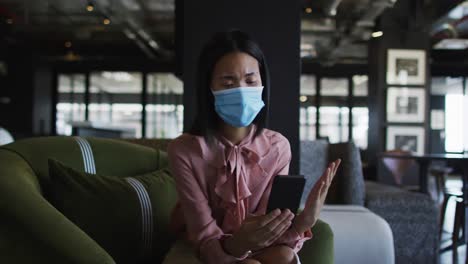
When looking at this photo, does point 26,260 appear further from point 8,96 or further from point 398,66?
point 8,96

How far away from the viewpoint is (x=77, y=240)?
4.28 feet

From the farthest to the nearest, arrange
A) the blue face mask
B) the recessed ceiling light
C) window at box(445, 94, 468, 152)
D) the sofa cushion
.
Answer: window at box(445, 94, 468, 152) → the recessed ceiling light → the sofa cushion → the blue face mask

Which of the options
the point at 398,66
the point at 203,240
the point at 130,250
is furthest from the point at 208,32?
the point at 398,66

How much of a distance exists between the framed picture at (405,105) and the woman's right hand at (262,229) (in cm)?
757

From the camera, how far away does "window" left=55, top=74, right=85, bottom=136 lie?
585 inches

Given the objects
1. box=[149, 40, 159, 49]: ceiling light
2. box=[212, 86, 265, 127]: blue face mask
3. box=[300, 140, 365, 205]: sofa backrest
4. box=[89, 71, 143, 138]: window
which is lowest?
box=[300, 140, 365, 205]: sofa backrest

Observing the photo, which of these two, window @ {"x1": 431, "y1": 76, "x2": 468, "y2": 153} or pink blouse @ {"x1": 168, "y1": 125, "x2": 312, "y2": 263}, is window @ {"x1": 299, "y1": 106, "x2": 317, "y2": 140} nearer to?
window @ {"x1": 431, "y1": 76, "x2": 468, "y2": 153}

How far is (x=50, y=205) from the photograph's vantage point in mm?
1451

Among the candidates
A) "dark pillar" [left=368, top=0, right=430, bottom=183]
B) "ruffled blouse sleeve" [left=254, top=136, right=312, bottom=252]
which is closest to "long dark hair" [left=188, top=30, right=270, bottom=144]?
"ruffled blouse sleeve" [left=254, top=136, right=312, bottom=252]

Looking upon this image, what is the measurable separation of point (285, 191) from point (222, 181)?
10.7 inches

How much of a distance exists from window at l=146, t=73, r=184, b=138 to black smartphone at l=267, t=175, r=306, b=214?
1436 cm

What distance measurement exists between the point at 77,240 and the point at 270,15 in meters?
1.79

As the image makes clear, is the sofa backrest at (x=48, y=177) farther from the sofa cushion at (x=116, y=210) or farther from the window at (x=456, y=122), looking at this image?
the window at (x=456, y=122)

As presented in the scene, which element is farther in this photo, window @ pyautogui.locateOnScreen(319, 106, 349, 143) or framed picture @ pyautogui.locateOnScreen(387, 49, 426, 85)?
window @ pyautogui.locateOnScreen(319, 106, 349, 143)
